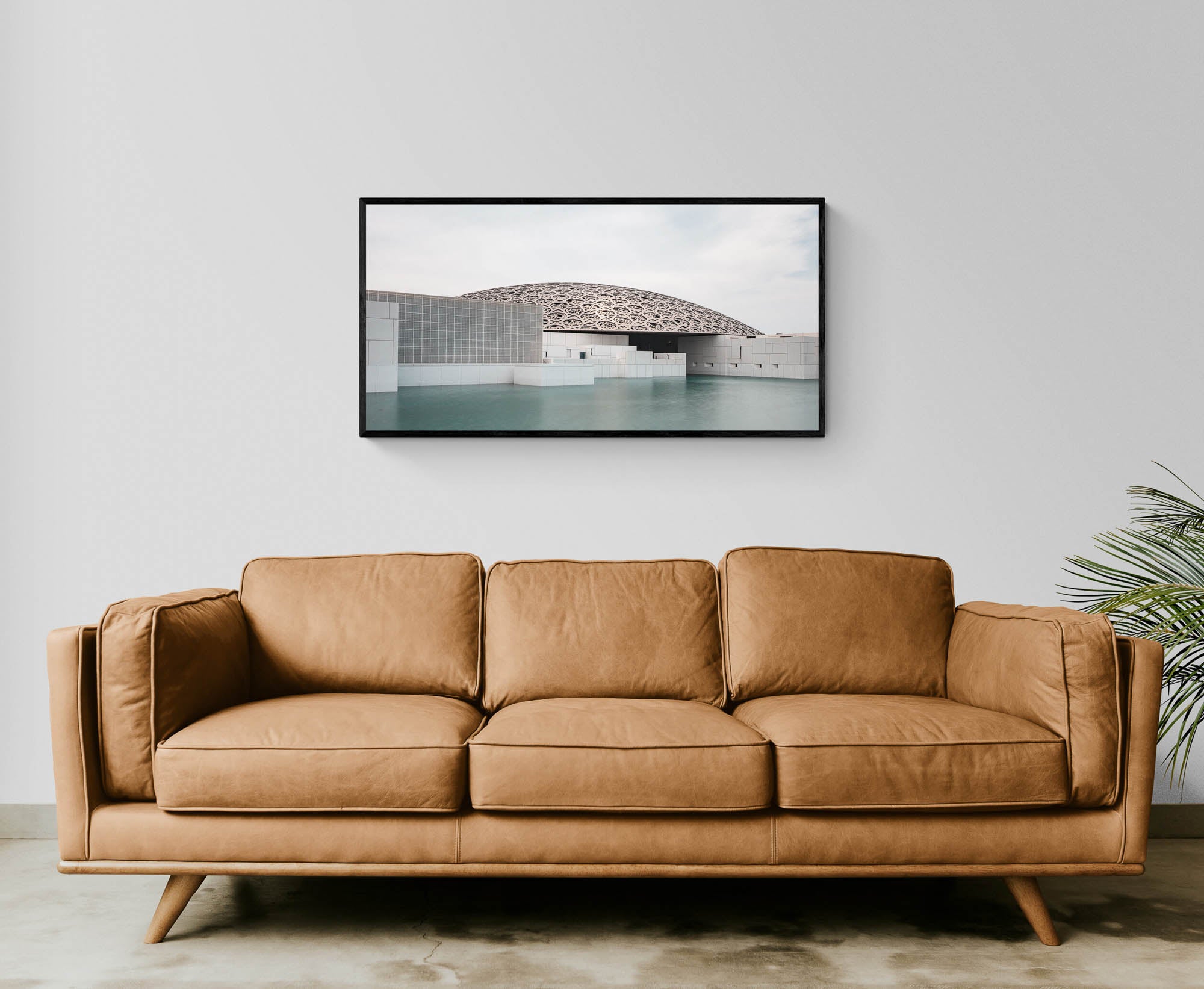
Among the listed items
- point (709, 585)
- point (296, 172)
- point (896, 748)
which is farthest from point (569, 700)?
point (296, 172)

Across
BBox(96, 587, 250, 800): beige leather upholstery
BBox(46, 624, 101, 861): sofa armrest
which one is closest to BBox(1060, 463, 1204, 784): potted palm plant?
BBox(96, 587, 250, 800): beige leather upholstery

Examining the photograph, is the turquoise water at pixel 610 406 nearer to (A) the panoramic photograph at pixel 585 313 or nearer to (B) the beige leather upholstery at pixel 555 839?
(A) the panoramic photograph at pixel 585 313

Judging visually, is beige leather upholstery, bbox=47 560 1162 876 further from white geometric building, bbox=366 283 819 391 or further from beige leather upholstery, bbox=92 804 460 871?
white geometric building, bbox=366 283 819 391

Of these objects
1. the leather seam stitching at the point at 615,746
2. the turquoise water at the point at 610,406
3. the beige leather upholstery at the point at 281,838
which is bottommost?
the beige leather upholstery at the point at 281,838

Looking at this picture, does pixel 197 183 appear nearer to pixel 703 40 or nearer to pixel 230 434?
pixel 230 434

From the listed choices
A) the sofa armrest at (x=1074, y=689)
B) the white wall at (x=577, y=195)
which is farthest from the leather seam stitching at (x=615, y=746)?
the white wall at (x=577, y=195)
